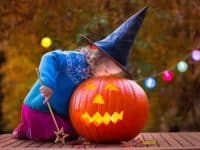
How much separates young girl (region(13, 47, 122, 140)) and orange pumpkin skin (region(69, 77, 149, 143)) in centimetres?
13

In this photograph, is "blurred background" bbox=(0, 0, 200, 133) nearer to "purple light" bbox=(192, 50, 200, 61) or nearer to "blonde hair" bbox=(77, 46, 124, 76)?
"purple light" bbox=(192, 50, 200, 61)

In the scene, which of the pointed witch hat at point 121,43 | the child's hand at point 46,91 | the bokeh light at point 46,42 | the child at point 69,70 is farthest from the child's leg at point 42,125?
the bokeh light at point 46,42

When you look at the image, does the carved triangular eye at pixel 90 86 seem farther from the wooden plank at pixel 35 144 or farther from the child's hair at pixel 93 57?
the wooden plank at pixel 35 144

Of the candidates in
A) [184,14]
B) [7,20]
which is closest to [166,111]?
[184,14]

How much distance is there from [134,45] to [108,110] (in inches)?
91.1

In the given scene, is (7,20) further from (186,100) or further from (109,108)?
(109,108)

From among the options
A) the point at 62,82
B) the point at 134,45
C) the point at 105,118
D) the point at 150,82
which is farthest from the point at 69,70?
the point at 134,45

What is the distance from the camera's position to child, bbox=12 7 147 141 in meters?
3.11

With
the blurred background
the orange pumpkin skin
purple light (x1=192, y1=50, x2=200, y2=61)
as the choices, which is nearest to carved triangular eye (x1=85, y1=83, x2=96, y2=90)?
the orange pumpkin skin

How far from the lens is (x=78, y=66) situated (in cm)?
325

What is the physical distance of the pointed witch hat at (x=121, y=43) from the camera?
3.09 meters

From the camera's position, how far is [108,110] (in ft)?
9.84

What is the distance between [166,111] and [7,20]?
6.72ft

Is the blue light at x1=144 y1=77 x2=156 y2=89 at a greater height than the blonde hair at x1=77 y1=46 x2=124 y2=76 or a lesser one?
lesser
